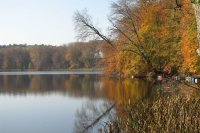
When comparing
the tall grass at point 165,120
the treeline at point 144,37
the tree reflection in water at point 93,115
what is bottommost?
the tree reflection in water at point 93,115

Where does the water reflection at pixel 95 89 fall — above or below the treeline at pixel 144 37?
below

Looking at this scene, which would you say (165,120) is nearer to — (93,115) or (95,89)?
(93,115)

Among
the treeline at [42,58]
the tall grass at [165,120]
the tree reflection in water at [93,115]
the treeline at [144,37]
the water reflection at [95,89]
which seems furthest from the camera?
the treeline at [42,58]

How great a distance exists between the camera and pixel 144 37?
121 feet

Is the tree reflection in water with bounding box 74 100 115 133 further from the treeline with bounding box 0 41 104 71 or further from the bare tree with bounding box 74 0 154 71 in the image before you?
the treeline with bounding box 0 41 104 71

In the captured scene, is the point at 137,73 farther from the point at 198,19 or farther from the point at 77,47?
the point at 77,47

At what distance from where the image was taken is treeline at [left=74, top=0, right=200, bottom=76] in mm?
33031

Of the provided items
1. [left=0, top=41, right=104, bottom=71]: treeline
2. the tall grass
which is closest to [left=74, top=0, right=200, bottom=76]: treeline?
the tall grass

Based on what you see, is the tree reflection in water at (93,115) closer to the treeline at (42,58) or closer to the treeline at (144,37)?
the treeline at (144,37)

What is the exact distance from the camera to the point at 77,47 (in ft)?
306

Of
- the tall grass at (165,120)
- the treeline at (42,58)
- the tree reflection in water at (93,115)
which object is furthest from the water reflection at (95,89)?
the treeline at (42,58)

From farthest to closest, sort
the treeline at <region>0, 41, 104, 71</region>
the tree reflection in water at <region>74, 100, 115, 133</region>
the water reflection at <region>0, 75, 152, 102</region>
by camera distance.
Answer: the treeline at <region>0, 41, 104, 71</region>
the water reflection at <region>0, 75, 152, 102</region>
the tree reflection in water at <region>74, 100, 115, 133</region>

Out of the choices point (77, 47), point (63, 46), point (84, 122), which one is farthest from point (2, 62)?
point (84, 122)

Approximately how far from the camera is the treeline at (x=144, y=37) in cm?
3303
